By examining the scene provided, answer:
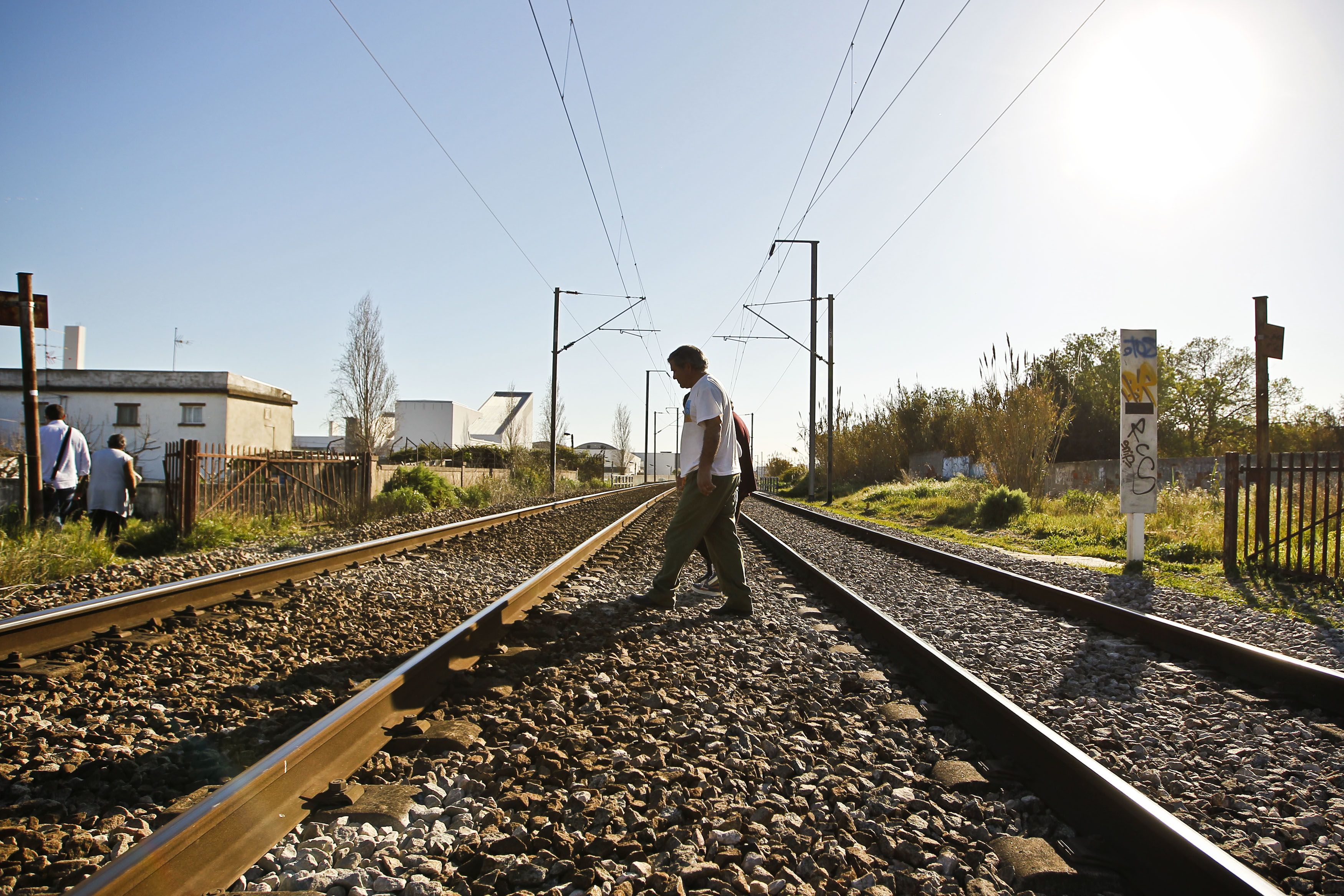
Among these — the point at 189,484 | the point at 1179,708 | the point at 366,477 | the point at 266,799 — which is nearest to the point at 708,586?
the point at 1179,708

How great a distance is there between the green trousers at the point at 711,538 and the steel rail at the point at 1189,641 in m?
2.62

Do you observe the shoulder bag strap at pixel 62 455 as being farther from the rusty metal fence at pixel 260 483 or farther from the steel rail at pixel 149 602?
the steel rail at pixel 149 602

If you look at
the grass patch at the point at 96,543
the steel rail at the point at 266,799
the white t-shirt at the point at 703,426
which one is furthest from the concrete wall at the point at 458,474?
the steel rail at the point at 266,799

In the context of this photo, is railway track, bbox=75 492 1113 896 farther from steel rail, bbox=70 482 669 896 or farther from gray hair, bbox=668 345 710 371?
gray hair, bbox=668 345 710 371

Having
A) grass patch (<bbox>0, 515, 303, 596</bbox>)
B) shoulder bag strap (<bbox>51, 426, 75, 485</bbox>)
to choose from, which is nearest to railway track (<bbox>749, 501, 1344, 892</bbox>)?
grass patch (<bbox>0, 515, 303, 596</bbox>)

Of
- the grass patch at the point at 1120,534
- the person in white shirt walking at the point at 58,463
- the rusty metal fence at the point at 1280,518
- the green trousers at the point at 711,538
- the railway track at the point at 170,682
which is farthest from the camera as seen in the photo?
the person in white shirt walking at the point at 58,463

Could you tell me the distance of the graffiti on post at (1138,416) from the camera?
29.9 ft

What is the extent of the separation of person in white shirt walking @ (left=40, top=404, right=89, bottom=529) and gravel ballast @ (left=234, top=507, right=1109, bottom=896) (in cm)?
867

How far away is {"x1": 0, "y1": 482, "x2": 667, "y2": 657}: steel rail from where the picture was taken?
12.9 feet

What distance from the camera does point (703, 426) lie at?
5355mm

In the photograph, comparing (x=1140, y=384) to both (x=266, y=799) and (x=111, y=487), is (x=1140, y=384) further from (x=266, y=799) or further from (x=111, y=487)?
(x=111, y=487)

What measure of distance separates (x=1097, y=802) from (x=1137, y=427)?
8209mm

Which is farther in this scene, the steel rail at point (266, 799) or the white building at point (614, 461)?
the white building at point (614, 461)

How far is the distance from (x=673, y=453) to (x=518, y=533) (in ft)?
380
